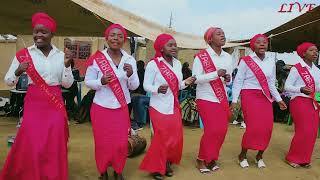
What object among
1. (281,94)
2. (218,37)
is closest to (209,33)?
(218,37)

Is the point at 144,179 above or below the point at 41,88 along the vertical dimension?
below

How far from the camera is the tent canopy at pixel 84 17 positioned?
747 centimetres

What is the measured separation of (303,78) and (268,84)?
1.91 feet

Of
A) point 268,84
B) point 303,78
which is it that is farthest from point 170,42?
point 303,78

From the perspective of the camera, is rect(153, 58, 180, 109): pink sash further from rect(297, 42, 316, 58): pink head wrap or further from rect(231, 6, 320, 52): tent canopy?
rect(231, 6, 320, 52): tent canopy

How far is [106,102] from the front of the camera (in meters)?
4.65

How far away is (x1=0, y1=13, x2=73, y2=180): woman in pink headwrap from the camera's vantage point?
413 cm

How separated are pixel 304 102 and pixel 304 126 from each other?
1.12 ft

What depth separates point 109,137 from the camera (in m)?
4.64

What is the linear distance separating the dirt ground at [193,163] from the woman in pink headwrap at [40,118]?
3.12ft

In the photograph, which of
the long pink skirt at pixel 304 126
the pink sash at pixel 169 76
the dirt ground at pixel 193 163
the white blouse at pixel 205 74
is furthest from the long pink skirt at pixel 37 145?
the long pink skirt at pixel 304 126

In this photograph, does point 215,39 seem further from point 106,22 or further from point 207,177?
point 106,22

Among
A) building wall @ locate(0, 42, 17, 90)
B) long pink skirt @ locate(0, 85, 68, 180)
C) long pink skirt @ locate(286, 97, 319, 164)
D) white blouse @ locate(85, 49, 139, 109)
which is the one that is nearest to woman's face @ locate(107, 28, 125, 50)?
white blouse @ locate(85, 49, 139, 109)

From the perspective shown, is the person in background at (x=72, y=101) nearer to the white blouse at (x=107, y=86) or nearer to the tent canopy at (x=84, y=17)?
the tent canopy at (x=84, y=17)
